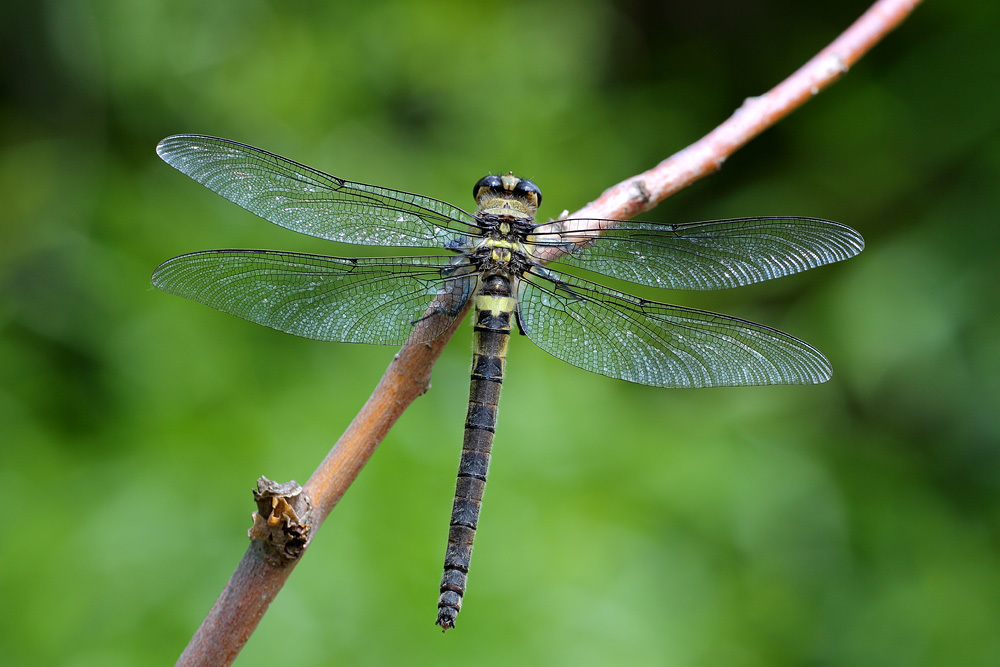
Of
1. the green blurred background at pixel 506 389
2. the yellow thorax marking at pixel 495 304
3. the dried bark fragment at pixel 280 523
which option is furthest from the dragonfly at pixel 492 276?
the green blurred background at pixel 506 389

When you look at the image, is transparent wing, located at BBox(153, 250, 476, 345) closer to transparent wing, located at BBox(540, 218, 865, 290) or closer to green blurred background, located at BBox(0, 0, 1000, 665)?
transparent wing, located at BBox(540, 218, 865, 290)

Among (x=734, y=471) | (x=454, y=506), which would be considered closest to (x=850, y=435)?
(x=734, y=471)

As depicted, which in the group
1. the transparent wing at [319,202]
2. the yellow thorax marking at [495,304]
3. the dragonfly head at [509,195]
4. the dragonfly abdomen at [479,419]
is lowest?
the dragonfly abdomen at [479,419]

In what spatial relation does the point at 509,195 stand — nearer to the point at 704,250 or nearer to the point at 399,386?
the point at 704,250

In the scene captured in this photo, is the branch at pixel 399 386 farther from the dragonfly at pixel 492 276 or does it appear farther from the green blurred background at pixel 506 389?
the green blurred background at pixel 506 389

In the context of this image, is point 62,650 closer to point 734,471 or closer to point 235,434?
point 235,434

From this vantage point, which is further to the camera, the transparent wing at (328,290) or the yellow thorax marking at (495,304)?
the yellow thorax marking at (495,304)

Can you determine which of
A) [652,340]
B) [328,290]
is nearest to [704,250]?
[652,340]
